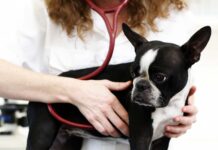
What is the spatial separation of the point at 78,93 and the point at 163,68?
9.2 inches

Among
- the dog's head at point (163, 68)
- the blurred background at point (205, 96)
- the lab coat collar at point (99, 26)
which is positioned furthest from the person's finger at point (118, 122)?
the blurred background at point (205, 96)

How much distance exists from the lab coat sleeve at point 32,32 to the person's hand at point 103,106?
219 mm

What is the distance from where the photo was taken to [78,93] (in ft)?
3.07

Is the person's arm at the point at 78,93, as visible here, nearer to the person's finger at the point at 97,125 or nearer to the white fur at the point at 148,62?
the person's finger at the point at 97,125

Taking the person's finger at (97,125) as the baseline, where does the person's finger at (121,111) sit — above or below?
above

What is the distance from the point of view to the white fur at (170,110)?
862 millimetres

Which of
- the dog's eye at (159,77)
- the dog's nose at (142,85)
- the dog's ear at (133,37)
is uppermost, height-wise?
the dog's ear at (133,37)

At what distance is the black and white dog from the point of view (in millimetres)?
802

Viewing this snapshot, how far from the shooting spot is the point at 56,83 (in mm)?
943

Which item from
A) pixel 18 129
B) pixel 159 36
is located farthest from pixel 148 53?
pixel 18 129

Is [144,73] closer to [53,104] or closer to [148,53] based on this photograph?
[148,53]

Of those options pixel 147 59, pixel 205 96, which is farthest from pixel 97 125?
→ pixel 205 96

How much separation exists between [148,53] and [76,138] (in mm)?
379

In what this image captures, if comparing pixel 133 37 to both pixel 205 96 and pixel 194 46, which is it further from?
pixel 205 96
